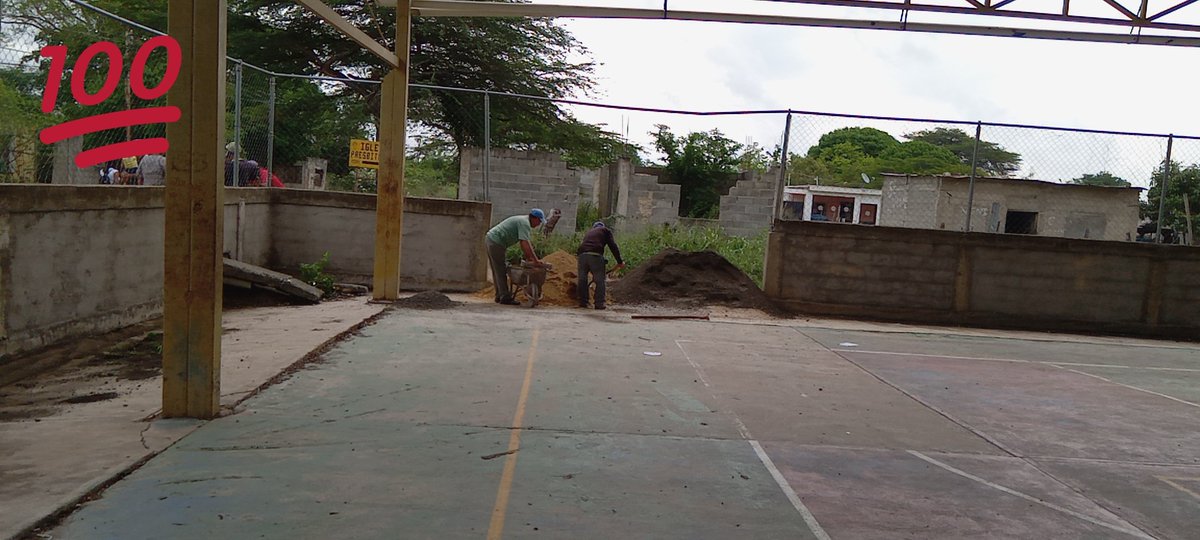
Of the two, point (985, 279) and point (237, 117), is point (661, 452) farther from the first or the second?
point (985, 279)

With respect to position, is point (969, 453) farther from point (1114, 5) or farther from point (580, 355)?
point (1114, 5)

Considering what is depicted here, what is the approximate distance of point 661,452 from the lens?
231 inches

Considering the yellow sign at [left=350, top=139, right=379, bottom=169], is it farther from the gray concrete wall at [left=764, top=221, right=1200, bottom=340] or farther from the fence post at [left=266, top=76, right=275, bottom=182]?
the gray concrete wall at [left=764, top=221, right=1200, bottom=340]

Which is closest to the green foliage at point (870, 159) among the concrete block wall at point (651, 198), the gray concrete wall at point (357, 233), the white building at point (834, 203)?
the white building at point (834, 203)

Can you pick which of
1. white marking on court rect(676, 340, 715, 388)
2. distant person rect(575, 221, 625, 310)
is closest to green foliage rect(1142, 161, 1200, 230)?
distant person rect(575, 221, 625, 310)

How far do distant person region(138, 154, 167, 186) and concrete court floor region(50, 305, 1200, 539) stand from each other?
14.9ft

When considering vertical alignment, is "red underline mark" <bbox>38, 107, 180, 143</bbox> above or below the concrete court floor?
above

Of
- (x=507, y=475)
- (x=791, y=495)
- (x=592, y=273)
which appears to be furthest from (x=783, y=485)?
(x=592, y=273)

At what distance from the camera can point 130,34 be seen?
11602 mm

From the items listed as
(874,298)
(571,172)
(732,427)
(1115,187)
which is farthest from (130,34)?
(1115,187)

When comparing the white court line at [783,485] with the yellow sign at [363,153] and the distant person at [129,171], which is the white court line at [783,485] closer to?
the distant person at [129,171]

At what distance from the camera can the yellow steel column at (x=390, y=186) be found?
507 inches

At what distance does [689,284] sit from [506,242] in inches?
140

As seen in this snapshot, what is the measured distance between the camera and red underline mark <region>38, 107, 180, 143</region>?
8125 millimetres
